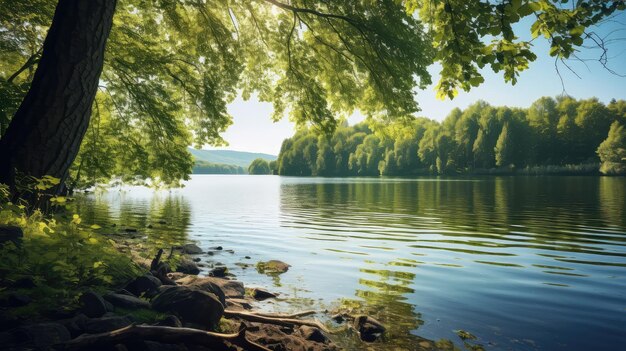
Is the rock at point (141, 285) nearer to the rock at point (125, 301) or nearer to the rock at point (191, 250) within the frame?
the rock at point (125, 301)

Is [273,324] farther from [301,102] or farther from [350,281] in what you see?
[301,102]

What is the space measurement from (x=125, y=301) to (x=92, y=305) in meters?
0.66

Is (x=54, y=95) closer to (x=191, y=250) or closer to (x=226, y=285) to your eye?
(x=226, y=285)

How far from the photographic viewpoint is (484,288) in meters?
11.3

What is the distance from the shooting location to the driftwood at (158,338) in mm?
4375

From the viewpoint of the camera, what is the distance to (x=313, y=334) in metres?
6.90

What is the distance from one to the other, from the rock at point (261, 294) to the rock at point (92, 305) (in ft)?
16.9

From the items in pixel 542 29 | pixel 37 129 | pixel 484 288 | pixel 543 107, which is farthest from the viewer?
pixel 543 107

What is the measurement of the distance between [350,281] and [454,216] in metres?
17.8

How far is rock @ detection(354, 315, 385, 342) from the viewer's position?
309 inches

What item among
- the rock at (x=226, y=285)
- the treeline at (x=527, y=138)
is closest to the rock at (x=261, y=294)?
the rock at (x=226, y=285)

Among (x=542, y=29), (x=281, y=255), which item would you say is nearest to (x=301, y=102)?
(x=281, y=255)

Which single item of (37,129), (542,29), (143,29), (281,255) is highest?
(143,29)

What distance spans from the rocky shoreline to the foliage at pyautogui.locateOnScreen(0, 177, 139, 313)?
0.23 metres
